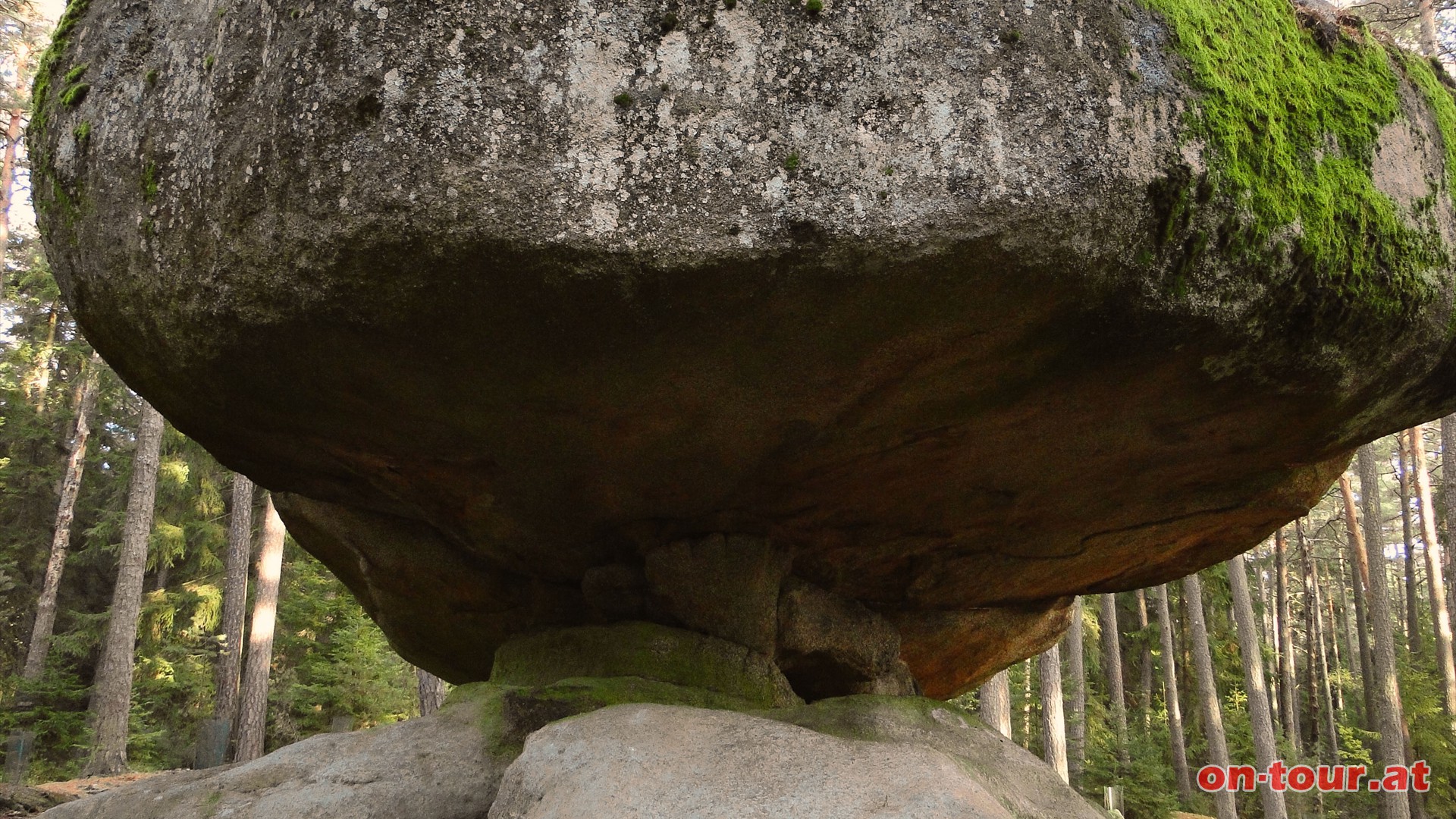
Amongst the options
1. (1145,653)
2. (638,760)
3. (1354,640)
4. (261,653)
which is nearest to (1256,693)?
(1145,653)

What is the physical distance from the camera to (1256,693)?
14164mm

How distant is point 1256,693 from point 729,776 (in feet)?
44.6

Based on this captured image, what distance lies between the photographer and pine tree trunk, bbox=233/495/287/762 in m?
12.1

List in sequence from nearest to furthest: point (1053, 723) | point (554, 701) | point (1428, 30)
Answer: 1. point (554, 701)
2. point (1053, 723)
3. point (1428, 30)

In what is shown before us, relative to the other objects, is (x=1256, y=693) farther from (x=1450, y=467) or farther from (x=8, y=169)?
(x=8, y=169)

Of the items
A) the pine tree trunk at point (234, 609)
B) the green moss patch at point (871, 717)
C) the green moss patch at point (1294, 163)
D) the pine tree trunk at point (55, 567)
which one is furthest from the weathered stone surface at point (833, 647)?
the pine tree trunk at point (55, 567)

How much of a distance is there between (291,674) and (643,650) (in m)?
13.7

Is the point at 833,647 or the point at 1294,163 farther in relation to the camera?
the point at 833,647

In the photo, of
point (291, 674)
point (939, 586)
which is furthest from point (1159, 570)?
point (291, 674)

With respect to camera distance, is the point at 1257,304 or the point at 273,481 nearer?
the point at 1257,304

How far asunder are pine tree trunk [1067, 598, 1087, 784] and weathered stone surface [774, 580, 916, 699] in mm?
8417

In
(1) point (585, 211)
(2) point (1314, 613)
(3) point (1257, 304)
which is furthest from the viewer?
(2) point (1314, 613)

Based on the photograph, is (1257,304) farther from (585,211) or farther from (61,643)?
(61,643)

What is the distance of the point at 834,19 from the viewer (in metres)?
2.99
